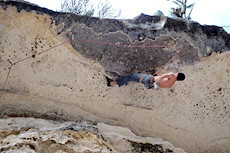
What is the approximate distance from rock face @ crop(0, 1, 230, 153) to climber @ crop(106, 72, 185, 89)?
0.27 feet

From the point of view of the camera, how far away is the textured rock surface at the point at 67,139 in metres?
1.08

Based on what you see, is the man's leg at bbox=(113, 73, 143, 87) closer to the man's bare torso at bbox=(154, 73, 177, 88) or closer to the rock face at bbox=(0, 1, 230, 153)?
the rock face at bbox=(0, 1, 230, 153)

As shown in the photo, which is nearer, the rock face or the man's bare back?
the man's bare back

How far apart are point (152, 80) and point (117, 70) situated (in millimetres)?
351

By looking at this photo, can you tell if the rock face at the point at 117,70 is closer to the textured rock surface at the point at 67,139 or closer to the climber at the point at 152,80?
the climber at the point at 152,80

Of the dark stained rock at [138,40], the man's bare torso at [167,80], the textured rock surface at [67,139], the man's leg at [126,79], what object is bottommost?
the textured rock surface at [67,139]

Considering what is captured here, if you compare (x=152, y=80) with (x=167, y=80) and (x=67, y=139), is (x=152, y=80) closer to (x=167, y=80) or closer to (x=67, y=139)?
(x=167, y=80)

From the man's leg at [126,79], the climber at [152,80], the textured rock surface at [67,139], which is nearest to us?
the textured rock surface at [67,139]

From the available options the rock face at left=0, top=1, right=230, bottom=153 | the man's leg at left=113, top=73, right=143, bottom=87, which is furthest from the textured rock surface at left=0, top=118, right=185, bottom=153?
the man's leg at left=113, top=73, right=143, bottom=87

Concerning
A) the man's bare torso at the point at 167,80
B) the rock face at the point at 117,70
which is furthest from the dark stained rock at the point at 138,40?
the man's bare torso at the point at 167,80

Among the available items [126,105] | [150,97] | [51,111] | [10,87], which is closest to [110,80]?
[126,105]

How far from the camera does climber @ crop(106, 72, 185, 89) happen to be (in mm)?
1335

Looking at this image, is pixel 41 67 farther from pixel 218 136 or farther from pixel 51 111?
pixel 218 136

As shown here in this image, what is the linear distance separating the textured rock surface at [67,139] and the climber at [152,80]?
→ 1.19 ft
